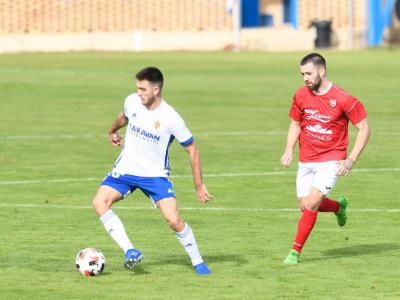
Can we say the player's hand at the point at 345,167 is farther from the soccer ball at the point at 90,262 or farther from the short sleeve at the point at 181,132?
Answer: the soccer ball at the point at 90,262

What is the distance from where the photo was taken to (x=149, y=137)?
14.0 m

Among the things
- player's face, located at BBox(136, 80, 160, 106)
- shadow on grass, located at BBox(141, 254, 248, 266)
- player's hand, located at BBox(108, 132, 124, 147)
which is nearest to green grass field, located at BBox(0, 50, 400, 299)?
shadow on grass, located at BBox(141, 254, 248, 266)

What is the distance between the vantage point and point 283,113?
3538 cm

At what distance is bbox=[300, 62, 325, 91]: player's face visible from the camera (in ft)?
47.8

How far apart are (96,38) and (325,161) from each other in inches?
2204

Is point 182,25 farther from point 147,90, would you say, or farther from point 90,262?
point 90,262

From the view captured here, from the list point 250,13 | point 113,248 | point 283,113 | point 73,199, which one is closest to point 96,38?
point 250,13

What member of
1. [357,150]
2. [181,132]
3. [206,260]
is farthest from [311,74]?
[206,260]

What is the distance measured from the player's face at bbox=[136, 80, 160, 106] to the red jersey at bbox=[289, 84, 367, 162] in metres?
2.09

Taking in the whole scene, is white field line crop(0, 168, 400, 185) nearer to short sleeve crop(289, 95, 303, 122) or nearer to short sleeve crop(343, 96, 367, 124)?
short sleeve crop(289, 95, 303, 122)

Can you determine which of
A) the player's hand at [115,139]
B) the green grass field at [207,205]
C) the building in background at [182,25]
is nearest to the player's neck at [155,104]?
the player's hand at [115,139]

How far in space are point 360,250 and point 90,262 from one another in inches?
146

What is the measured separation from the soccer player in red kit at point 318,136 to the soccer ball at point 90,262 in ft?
7.37

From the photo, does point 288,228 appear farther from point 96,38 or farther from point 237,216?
point 96,38
